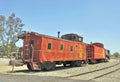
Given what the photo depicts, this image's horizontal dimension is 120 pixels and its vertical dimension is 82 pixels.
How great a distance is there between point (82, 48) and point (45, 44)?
10.7 metres

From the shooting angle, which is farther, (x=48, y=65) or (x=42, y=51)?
(x=48, y=65)

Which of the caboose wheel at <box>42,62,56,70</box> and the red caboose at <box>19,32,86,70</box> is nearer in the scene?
the red caboose at <box>19,32,86,70</box>

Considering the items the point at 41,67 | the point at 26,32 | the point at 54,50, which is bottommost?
the point at 41,67

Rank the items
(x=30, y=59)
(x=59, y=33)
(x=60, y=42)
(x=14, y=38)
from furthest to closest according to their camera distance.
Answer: (x=14, y=38)
(x=59, y=33)
(x=60, y=42)
(x=30, y=59)

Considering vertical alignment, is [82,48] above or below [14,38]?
below

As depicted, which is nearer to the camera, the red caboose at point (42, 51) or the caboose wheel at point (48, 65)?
the red caboose at point (42, 51)

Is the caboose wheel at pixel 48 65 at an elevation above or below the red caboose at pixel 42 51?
below

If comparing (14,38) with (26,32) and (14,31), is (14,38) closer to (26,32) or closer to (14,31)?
(14,31)

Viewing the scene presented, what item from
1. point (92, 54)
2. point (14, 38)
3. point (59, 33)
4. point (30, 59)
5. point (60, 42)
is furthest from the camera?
point (14, 38)

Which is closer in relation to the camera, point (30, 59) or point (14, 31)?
point (30, 59)

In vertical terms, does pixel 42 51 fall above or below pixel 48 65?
above

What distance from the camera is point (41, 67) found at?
2306 cm

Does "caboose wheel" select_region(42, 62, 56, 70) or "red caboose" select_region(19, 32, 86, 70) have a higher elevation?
"red caboose" select_region(19, 32, 86, 70)

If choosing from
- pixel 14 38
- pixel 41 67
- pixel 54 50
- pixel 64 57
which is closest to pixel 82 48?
pixel 64 57
